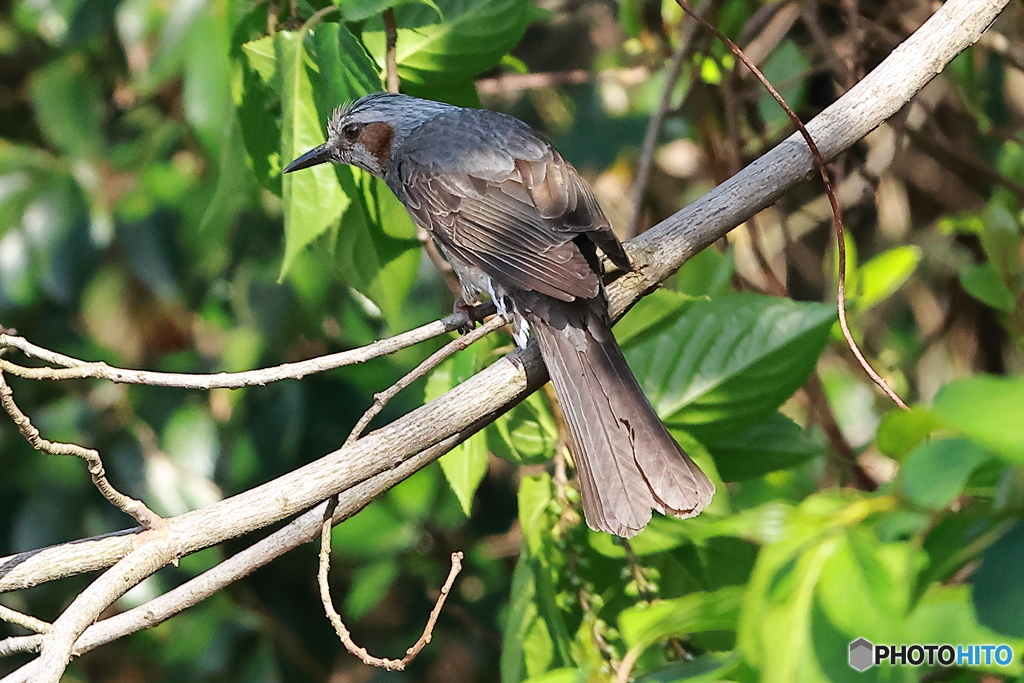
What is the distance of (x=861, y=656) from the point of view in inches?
49.6

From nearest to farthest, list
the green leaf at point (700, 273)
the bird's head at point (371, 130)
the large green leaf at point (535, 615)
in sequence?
the large green leaf at point (535, 615) → the bird's head at point (371, 130) → the green leaf at point (700, 273)

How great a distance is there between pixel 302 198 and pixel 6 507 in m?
2.15

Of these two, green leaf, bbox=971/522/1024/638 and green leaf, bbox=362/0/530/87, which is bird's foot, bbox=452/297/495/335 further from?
green leaf, bbox=971/522/1024/638

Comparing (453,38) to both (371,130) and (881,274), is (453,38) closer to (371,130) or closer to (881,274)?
(371,130)

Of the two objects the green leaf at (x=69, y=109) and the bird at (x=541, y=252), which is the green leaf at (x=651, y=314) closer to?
the bird at (x=541, y=252)

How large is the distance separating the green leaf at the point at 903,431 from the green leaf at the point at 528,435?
2.42 ft

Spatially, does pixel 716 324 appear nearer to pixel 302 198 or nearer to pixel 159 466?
pixel 302 198

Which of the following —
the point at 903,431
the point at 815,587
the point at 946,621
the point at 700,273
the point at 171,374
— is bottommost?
the point at 946,621

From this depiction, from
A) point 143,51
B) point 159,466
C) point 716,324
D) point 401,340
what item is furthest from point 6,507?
point 716,324

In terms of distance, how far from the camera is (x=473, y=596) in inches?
154

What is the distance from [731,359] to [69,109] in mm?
2530

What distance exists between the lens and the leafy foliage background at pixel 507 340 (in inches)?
55.6

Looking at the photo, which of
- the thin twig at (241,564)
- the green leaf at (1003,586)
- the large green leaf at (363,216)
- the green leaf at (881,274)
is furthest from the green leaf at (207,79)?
the green leaf at (1003,586)

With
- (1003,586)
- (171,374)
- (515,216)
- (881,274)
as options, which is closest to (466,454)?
(515,216)
